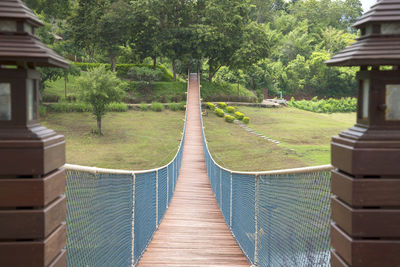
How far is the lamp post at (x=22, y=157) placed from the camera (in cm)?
193

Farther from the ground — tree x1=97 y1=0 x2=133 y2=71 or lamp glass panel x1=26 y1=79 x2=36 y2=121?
tree x1=97 y1=0 x2=133 y2=71

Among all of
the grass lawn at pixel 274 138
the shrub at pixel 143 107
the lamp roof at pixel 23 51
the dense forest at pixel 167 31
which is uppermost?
the dense forest at pixel 167 31

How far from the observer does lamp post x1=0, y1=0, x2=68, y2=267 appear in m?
1.93

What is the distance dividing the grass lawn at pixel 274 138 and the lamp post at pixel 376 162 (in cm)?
1249

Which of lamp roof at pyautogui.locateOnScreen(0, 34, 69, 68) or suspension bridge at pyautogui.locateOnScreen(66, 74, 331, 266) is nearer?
lamp roof at pyautogui.locateOnScreen(0, 34, 69, 68)

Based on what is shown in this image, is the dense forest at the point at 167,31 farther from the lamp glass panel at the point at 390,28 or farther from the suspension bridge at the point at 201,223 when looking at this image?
the lamp glass panel at the point at 390,28

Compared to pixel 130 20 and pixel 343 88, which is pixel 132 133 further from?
pixel 343 88

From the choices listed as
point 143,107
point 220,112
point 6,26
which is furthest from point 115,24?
point 6,26

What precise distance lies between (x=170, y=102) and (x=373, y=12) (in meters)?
26.3

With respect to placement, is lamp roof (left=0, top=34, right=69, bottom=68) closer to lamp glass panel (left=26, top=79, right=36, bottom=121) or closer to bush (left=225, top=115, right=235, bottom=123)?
lamp glass panel (left=26, top=79, right=36, bottom=121)

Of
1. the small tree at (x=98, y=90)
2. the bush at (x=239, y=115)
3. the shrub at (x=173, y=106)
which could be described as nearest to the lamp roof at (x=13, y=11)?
the small tree at (x=98, y=90)

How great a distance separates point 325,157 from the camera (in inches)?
640

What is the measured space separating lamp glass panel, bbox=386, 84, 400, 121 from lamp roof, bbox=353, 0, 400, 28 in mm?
325

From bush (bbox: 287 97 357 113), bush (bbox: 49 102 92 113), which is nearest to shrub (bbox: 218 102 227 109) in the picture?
bush (bbox: 49 102 92 113)
